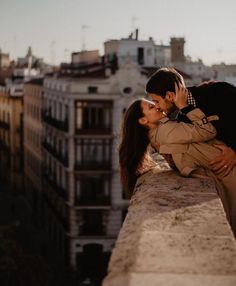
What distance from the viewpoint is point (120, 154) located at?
6211mm

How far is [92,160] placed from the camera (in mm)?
40438

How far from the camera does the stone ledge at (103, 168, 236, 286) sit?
2926 millimetres

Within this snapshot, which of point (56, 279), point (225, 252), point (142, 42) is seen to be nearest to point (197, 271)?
point (225, 252)

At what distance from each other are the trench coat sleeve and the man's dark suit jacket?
0.72ft

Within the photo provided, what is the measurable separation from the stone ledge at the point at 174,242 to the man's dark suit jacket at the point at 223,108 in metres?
1.22

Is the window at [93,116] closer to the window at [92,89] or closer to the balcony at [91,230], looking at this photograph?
the window at [92,89]

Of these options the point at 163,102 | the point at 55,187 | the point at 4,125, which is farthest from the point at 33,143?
the point at 163,102

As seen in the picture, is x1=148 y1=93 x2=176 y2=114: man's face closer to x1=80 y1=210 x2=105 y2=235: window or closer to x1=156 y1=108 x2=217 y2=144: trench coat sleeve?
x1=156 y1=108 x2=217 y2=144: trench coat sleeve

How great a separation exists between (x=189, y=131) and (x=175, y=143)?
0.55 feet

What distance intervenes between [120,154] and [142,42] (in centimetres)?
4405

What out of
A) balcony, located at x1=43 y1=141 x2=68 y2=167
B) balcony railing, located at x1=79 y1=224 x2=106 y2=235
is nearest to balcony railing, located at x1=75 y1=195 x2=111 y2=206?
balcony railing, located at x1=79 y1=224 x2=106 y2=235

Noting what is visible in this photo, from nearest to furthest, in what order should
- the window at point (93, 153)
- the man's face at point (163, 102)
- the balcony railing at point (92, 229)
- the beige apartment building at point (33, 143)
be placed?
the man's face at point (163, 102) → the window at point (93, 153) → the balcony railing at point (92, 229) → the beige apartment building at point (33, 143)


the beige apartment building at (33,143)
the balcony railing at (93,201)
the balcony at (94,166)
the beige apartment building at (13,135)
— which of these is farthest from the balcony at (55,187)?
the beige apartment building at (13,135)

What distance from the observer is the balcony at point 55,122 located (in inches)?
1610
